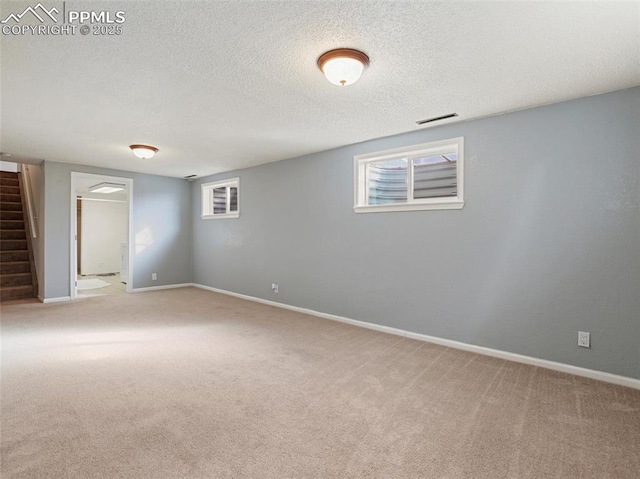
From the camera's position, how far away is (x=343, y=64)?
2152 mm

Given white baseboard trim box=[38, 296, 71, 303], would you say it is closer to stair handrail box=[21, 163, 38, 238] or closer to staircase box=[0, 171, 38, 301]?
staircase box=[0, 171, 38, 301]

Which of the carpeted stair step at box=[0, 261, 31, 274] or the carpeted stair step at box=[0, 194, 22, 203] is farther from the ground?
the carpeted stair step at box=[0, 194, 22, 203]

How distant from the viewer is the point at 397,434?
6.36 ft

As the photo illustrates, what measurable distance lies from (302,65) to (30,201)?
6745 mm

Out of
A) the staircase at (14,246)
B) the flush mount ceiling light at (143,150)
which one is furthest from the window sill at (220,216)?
the staircase at (14,246)

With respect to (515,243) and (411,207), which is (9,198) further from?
(515,243)

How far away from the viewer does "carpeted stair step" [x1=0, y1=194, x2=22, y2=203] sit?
22.5 feet

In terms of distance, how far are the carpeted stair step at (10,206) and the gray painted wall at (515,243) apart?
6.55 m

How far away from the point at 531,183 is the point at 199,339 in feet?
12.3

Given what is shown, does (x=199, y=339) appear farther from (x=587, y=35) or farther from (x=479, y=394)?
(x=587, y=35)

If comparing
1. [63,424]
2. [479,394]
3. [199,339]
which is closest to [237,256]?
[199,339]

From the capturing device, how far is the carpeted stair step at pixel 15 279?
18.8ft

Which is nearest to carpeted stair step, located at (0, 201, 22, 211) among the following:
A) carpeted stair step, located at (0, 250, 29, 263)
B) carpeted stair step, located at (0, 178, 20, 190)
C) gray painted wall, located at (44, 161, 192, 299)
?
carpeted stair step, located at (0, 178, 20, 190)

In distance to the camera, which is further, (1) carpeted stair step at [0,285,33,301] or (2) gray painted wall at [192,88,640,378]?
(1) carpeted stair step at [0,285,33,301]
